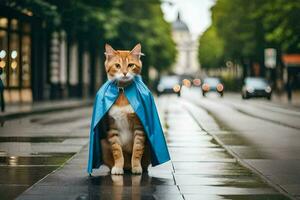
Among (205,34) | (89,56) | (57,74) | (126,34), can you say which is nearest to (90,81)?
(89,56)

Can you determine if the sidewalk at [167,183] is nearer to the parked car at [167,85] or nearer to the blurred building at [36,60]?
the blurred building at [36,60]

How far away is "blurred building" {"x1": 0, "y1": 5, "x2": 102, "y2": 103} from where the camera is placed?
38969 millimetres

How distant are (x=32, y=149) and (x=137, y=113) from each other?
17.4ft

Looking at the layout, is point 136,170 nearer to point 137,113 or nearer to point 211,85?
point 137,113

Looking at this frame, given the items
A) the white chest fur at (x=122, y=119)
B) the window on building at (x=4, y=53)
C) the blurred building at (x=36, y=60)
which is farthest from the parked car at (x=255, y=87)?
the white chest fur at (x=122, y=119)

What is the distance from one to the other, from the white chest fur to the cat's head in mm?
318

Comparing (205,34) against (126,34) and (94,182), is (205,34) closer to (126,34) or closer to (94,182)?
(126,34)

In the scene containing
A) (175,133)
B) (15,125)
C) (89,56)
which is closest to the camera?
(175,133)

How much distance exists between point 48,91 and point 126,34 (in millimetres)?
9374

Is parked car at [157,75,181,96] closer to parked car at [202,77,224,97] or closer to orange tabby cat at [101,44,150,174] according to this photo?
parked car at [202,77,224,97]

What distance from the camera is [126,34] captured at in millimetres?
52719

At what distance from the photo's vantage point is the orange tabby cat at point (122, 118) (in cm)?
1010

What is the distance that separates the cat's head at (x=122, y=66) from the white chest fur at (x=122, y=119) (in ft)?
1.04

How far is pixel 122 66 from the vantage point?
10.1 metres
